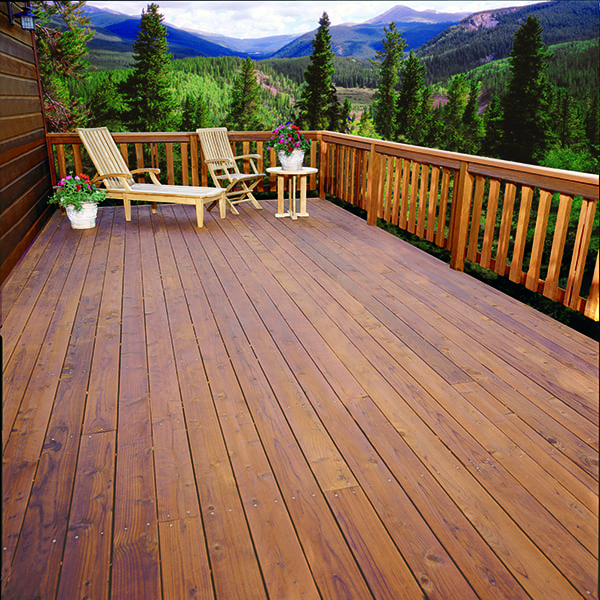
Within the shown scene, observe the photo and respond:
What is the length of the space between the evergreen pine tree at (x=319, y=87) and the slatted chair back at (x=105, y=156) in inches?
1075

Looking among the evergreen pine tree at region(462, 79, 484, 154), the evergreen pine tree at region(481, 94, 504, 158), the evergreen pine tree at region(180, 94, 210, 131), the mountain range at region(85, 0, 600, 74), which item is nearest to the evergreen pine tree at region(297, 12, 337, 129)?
the mountain range at region(85, 0, 600, 74)

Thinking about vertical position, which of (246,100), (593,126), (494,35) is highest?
(494,35)

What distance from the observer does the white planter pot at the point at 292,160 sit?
5.70 meters

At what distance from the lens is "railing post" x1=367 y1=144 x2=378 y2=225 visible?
5363 mm

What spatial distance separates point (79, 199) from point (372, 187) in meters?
2.94

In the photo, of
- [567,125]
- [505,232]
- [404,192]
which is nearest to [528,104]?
[567,125]

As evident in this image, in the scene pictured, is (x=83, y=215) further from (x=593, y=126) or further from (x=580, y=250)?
(x=593, y=126)

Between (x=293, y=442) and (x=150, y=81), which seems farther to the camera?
(x=150, y=81)

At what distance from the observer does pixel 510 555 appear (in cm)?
155

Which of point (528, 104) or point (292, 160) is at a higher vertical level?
point (528, 104)

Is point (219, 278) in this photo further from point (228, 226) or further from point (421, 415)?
point (421, 415)

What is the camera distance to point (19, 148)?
4.73 metres

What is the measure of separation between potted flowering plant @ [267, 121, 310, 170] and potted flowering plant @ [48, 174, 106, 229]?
1.91 m

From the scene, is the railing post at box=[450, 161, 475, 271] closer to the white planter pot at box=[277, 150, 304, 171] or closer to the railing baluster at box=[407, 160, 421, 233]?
the railing baluster at box=[407, 160, 421, 233]
